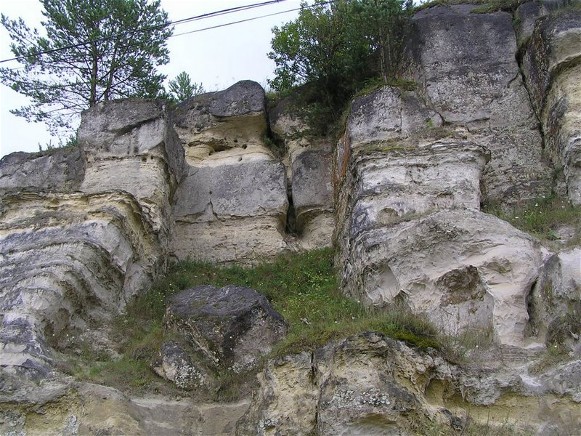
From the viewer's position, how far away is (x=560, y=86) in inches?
549

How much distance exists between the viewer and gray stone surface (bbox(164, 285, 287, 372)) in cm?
1070

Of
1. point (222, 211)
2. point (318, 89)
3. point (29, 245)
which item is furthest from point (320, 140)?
point (29, 245)

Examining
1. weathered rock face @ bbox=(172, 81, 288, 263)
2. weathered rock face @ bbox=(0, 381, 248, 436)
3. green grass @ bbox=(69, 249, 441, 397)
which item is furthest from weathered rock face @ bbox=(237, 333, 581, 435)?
weathered rock face @ bbox=(172, 81, 288, 263)

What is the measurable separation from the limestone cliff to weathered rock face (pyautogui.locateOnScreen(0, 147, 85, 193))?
5cm

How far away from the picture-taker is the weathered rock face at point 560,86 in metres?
13.1

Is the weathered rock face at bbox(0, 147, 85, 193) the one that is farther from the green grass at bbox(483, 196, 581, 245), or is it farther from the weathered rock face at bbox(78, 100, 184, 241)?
the green grass at bbox(483, 196, 581, 245)

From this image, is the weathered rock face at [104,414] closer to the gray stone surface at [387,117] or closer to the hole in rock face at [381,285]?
the hole in rock face at [381,285]

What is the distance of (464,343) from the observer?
9.54 meters

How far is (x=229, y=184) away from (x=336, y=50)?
3556mm

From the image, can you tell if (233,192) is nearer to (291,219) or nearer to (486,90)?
(291,219)

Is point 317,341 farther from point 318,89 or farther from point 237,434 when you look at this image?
point 318,89

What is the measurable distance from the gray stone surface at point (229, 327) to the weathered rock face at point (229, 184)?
3843 millimetres

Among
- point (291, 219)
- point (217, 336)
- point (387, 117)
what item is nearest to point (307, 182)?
point (291, 219)

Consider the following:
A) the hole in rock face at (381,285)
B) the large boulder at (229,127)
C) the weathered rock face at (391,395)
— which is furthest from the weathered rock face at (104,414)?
the large boulder at (229,127)
